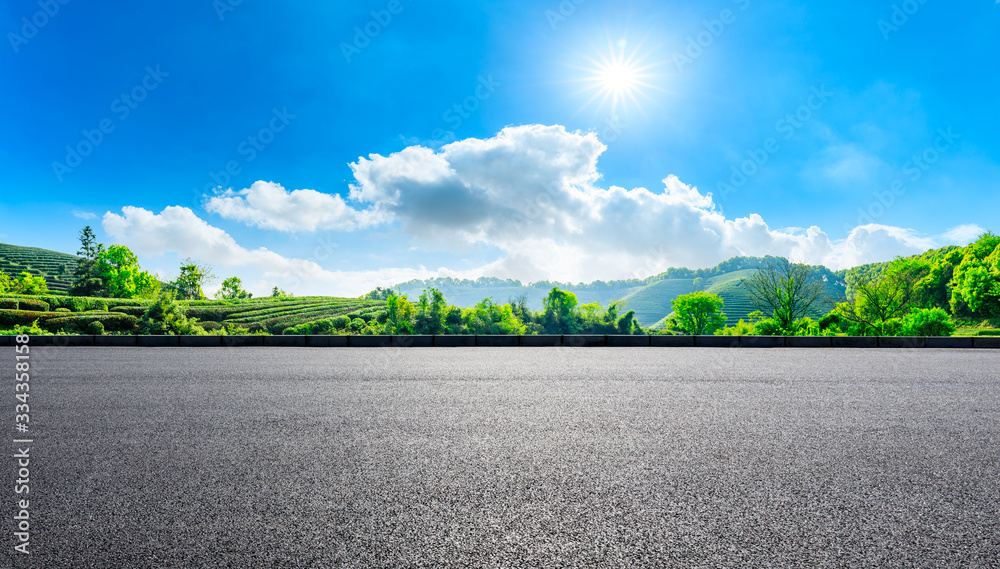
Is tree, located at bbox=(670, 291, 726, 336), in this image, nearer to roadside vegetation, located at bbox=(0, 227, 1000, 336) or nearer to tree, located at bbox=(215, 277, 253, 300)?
roadside vegetation, located at bbox=(0, 227, 1000, 336)

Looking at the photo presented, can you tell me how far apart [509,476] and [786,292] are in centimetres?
2679

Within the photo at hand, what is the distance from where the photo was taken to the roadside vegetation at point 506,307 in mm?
25625

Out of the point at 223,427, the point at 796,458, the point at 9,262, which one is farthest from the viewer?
the point at 9,262

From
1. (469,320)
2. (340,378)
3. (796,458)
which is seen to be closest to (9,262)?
(469,320)

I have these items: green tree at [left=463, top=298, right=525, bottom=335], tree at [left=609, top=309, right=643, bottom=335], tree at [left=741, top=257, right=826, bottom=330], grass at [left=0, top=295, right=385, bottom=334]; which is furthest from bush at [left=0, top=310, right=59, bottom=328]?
tree at [left=609, top=309, right=643, bottom=335]

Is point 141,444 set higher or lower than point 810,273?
lower

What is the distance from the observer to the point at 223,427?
13.1 ft

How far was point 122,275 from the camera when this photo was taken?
57938 millimetres

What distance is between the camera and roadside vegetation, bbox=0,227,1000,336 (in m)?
25.6

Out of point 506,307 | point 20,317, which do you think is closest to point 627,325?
point 506,307

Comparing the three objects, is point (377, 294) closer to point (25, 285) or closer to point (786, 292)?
point (25, 285)

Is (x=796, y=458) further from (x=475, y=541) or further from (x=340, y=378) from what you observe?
(x=340, y=378)

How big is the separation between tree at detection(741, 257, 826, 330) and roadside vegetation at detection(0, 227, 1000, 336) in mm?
65

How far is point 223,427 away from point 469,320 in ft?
168
